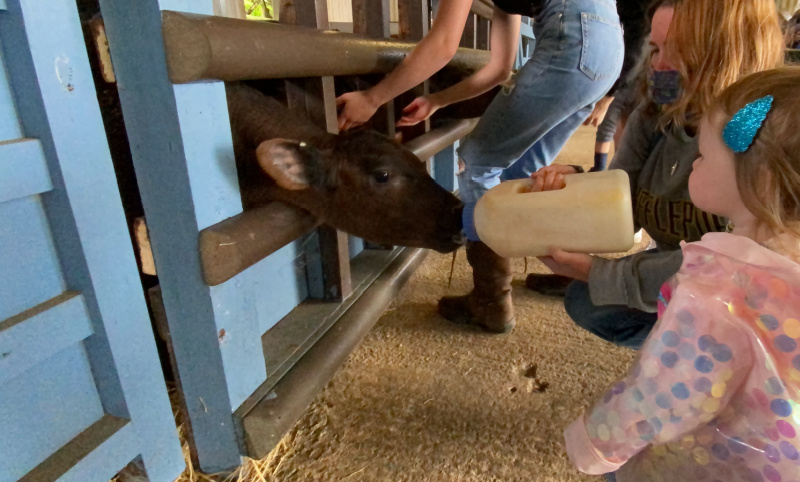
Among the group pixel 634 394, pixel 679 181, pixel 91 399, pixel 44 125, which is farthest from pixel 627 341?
pixel 44 125

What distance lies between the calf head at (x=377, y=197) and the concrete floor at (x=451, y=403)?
1.56ft

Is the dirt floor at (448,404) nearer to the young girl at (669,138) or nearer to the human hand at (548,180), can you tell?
the young girl at (669,138)

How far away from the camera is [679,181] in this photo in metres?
1.45

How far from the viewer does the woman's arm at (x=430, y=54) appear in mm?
1776

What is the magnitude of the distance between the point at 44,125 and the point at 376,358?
1.37 metres

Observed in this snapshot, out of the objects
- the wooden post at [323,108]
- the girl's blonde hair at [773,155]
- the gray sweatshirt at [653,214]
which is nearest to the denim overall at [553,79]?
the gray sweatshirt at [653,214]

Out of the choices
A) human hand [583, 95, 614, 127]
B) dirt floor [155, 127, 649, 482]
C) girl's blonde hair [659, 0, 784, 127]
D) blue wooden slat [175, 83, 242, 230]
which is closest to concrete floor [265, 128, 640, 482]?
dirt floor [155, 127, 649, 482]

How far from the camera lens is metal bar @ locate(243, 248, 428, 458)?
1.49 m

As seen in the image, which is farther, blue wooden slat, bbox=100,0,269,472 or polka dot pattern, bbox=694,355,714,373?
blue wooden slat, bbox=100,0,269,472

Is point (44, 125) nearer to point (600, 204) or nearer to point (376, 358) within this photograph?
point (600, 204)

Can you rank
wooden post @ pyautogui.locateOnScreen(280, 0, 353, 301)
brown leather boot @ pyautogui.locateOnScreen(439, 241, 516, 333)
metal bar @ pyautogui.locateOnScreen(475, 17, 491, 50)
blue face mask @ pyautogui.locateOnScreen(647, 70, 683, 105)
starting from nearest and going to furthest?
blue face mask @ pyautogui.locateOnScreen(647, 70, 683, 105)
wooden post @ pyautogui.locateOnScreen(280, 0, 353, 301)
brown leather boot @ pyautogui.locateOnScreen(439, 241, 516, 333)
metal bar @ pyautogui.locateOnScreen(475, 17, 491, 50)

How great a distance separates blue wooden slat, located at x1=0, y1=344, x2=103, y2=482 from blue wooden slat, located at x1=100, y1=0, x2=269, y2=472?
0.23 meters

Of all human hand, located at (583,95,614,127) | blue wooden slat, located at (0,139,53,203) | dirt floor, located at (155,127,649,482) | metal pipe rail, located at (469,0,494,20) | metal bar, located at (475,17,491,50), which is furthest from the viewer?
metal bar, located at (475,17,491,50)

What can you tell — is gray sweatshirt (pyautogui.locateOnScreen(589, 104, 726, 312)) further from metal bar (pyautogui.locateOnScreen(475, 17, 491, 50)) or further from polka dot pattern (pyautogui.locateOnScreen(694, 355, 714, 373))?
metal bar (pyautogui.locateOnScreen(475, 17, 491, 50))
